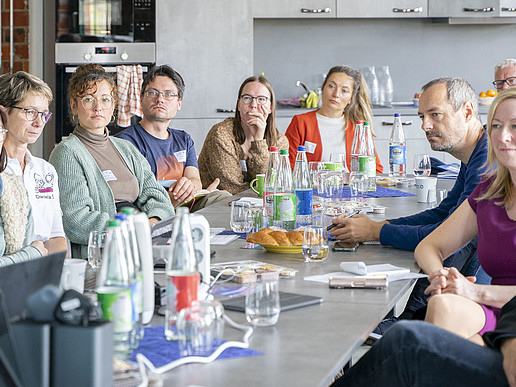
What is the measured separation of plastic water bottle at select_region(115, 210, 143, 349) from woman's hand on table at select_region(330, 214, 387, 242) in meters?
1.12

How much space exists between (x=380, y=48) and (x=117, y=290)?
5.55 m

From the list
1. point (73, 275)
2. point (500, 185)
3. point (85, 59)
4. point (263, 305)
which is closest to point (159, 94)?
point (85, 59)

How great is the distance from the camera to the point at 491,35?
6.43m

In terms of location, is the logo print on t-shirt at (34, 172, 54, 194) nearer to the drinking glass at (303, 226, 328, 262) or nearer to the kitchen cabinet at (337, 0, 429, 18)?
the drinking glass at (303, 226, 328, 262)

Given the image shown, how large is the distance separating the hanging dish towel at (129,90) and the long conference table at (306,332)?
3.45 m

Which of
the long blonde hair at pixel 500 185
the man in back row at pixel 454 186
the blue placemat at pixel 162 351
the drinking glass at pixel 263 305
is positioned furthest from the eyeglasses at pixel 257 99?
the blue placemat at pixel 162 351

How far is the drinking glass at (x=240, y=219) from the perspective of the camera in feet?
8.38

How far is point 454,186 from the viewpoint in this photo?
2750 millimetres

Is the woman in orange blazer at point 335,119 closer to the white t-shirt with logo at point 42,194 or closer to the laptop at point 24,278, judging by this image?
the white t-shirt with logo at point 42,194

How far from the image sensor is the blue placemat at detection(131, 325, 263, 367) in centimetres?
128

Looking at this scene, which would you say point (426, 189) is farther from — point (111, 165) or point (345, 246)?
point (111, 165)

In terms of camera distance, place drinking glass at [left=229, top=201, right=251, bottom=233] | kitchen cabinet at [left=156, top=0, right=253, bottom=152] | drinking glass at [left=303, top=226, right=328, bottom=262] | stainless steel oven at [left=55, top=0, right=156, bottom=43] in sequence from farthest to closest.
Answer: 1. kitchen cabinet at [left=156, top=0, right=253, bottom=152]
2. stainless steel oven at [left=55, top=0, right=156, bottom=43]
3. drinking glass at [left=229, top=201, right=251, bottom=233]
4. drinking glass at [left=303, top=226, right=328, bottom=262]

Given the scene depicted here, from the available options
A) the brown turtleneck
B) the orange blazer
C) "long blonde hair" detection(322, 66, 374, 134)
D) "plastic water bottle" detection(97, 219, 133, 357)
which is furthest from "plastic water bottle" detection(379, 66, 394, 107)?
"plastic water bottle" detection(97, 219, 133, 357)

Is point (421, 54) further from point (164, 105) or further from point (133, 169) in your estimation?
point (133, 169)
